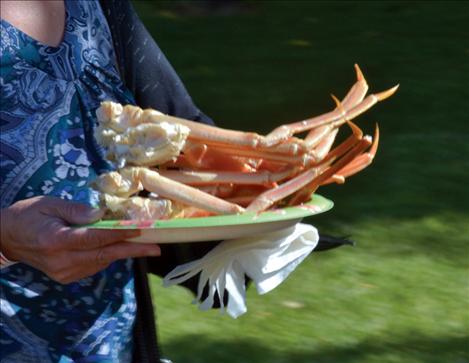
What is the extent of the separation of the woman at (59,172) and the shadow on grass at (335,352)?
2.42 meters

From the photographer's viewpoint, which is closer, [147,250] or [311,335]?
[147,250]

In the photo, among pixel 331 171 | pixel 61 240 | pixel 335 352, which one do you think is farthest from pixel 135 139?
pixel 335 352

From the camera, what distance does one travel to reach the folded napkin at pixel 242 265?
2168 mm

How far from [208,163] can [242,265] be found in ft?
0.75

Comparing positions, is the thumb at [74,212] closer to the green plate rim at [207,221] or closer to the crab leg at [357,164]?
the green plate rim at [207,221]

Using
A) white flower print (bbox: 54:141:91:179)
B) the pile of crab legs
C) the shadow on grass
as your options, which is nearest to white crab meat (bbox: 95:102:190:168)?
the pile of crab legs

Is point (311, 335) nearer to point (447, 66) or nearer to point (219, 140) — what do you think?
point (219, 140)

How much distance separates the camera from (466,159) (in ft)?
23.3

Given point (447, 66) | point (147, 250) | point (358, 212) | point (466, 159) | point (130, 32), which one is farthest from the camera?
point (447, 66)

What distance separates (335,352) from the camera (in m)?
4.82

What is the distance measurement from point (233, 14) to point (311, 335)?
261 inches

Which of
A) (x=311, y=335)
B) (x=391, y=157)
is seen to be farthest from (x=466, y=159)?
(x=311, y=335)

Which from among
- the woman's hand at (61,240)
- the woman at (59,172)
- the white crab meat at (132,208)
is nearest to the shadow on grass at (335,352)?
the woman at (59,172)

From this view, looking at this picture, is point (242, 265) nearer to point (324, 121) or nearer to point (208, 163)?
point (208, 163)
